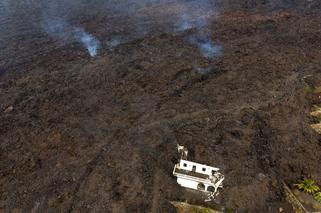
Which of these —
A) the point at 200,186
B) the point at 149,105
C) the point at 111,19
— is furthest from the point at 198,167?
the point at 111,19

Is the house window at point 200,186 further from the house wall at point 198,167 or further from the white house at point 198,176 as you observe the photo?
the house wall at point 198,167

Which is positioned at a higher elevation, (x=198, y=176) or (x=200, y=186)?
(x=198, y=176)

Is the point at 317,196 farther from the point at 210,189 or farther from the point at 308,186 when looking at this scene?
Result: the point at 210,189

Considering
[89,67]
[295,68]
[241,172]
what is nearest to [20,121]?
[89,67]

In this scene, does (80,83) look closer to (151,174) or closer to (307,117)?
(151,174)

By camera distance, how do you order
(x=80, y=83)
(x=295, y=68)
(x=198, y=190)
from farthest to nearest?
(x=295, y=68), (x=80, y=83), (x=198, y=190)

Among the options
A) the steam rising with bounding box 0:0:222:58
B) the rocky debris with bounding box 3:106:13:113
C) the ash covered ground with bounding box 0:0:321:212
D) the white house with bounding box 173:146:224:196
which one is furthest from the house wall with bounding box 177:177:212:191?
the steam rising with bounding box 0:0:222:58

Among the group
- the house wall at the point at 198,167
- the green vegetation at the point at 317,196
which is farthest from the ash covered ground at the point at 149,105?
the house wall at the point at 198,167
